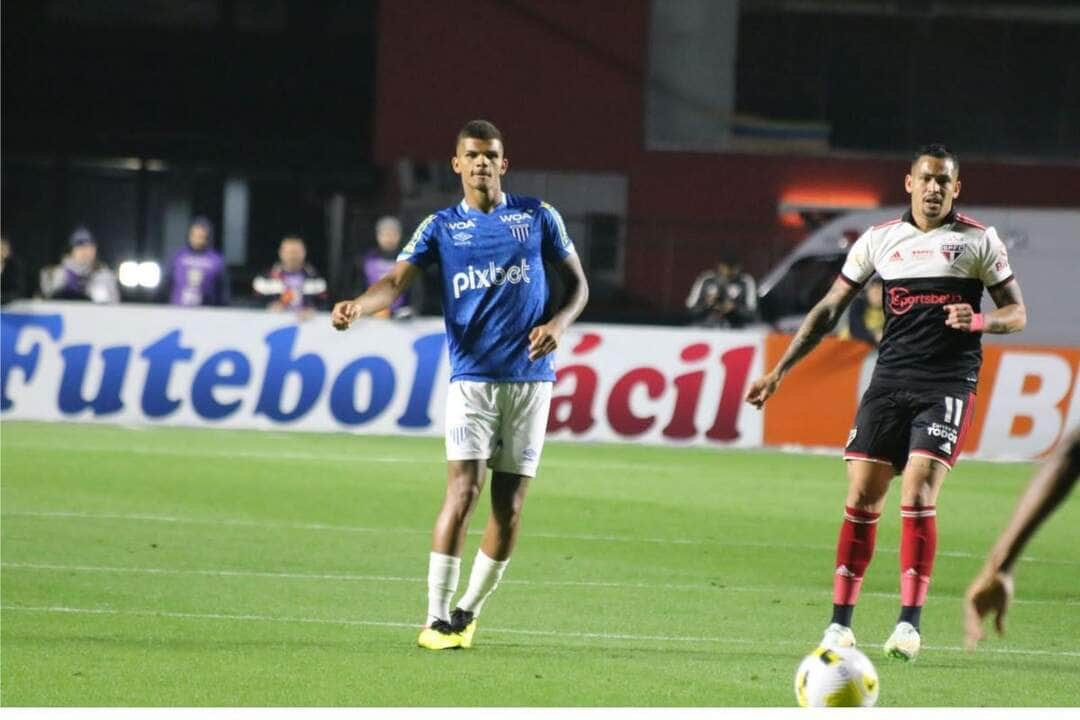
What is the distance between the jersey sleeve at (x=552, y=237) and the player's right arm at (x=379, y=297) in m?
0.55

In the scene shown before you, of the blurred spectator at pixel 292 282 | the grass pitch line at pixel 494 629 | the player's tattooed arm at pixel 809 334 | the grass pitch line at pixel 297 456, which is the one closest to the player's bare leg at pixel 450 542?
the grass pitch line at pixel 494 629

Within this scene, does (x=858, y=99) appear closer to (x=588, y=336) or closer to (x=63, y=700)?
(x=588, y=336)

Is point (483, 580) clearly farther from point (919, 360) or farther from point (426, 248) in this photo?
point (919, 360)

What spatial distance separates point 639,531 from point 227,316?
751 cm

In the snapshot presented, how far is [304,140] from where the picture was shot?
38.7m

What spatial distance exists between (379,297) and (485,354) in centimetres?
51

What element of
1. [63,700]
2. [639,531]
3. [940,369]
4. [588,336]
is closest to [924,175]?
[940,369]

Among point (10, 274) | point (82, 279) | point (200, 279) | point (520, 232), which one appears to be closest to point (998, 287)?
point (520, 232)

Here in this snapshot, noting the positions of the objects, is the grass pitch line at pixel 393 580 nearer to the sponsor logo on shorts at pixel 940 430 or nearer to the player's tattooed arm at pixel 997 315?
the sponsor logo on shorts at pixel 940 430

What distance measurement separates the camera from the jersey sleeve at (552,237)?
28.8ft

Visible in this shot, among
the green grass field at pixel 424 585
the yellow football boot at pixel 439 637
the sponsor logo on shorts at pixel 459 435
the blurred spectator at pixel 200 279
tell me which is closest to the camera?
the green grass field at pixel 424 585

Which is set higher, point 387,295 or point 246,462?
point 387,295

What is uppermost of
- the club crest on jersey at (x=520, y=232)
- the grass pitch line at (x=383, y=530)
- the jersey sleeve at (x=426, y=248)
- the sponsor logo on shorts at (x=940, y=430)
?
the club crest on jersey at (x=520, y=232)

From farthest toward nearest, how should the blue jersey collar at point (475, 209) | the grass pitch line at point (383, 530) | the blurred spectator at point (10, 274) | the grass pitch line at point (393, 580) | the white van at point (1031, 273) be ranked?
the white van at point (1031, 273) → the blurred spectator at point (10, 274) → the grass pitch line at point (383, 530) → the grass pitch line at point (393, 580) → the blue jersey collar at point (475, 209)
